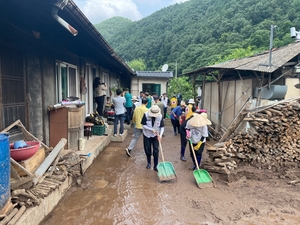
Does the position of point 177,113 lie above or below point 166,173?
above

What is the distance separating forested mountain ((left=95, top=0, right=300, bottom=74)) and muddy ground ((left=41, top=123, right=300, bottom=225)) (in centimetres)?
2124

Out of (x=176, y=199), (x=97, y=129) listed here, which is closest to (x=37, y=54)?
(x=97, y=129)

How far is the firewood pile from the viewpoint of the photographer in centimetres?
545

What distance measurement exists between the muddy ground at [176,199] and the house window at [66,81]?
218 cm

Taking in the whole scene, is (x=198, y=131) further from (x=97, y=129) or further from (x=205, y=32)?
(x=205, y=32)

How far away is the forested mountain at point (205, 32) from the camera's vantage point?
28328 mm

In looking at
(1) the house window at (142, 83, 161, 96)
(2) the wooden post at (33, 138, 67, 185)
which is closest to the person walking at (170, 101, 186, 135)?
(2) the wooden post at (33, 138, 67, 185)

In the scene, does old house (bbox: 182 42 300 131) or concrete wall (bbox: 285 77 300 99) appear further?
concrete wall (bbox: 285 77 300 99)

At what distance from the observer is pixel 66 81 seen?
6922 mm

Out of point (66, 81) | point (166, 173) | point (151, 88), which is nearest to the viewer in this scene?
point (166, 173)

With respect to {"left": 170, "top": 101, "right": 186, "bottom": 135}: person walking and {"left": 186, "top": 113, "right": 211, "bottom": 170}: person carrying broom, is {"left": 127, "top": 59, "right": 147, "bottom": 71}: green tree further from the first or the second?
{"left": 186, "top": 113, "right": 211, "bottom": 170}: person carrying broom

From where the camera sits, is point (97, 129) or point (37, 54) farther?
point (97, 129)

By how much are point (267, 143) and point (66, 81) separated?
5598mm

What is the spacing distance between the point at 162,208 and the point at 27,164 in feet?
Answer: 7.32
